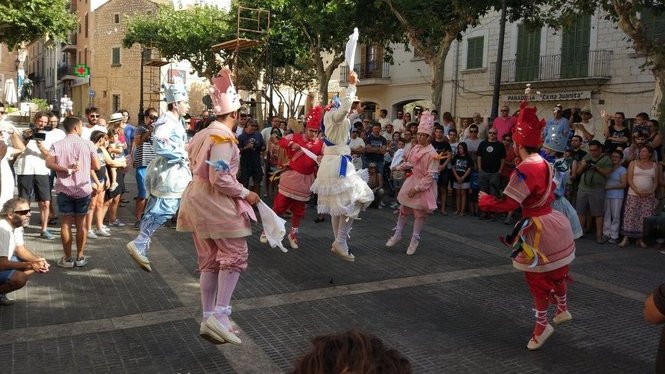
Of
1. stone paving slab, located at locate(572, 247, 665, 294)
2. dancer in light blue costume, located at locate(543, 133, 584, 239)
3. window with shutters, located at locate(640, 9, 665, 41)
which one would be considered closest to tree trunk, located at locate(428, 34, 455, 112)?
window with shutters, located at locate(640, 9, 665, 41)

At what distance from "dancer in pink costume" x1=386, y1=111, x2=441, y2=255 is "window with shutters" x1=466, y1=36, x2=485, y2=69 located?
66.7ft

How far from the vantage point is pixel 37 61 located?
258ft

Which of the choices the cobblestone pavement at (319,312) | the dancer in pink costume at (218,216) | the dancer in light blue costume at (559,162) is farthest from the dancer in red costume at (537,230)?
A: the dancer in pink costume at (218,216)

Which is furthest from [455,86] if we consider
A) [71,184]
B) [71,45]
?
[71,45]

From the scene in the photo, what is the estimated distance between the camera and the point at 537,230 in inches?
202

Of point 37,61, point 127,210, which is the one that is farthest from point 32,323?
point 37,61

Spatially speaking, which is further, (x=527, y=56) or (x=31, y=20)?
(x=527, y=56)

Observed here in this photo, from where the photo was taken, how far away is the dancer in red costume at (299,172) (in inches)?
340

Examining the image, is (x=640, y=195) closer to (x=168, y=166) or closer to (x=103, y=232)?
(x=168, y=166)

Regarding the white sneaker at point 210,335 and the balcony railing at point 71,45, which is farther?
the balcony railing at point 71,45

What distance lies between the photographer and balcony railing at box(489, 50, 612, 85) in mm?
Answer: 22609

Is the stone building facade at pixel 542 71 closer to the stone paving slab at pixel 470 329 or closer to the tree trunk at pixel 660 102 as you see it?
the tree trunk at pixel 660 102

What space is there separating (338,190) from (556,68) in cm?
1938

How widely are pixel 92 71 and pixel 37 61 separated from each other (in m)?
29.3
